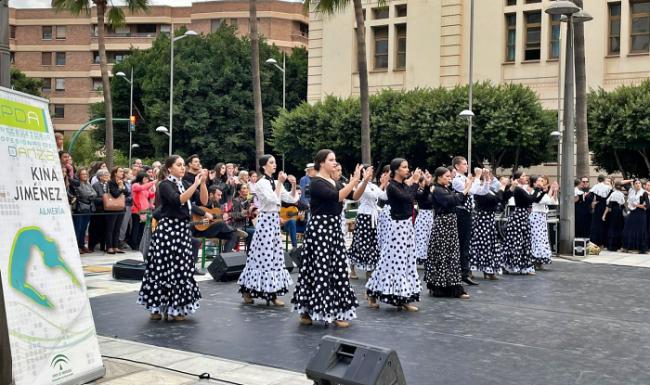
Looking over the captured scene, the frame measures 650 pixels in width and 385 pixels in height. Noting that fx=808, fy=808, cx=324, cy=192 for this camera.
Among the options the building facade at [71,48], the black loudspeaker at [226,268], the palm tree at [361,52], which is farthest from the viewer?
the building facade at [71,48]

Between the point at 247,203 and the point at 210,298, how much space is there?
485 centimetres

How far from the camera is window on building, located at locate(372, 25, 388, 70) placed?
42.3 metres

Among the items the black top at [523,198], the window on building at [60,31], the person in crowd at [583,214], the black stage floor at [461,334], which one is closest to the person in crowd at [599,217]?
the person in crowd at [583,214]

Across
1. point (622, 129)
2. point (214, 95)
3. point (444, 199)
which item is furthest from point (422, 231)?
point (214, 95)

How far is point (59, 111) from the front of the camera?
82500 mm

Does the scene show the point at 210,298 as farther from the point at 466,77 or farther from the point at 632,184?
the point at 466,77

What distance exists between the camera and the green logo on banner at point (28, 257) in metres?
5.49

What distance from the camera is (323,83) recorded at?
1726 inches

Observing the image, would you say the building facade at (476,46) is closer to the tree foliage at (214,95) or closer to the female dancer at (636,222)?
the tree foliage at (214,95)

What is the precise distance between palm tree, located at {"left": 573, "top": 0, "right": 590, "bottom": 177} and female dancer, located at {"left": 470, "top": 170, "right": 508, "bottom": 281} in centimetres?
1005

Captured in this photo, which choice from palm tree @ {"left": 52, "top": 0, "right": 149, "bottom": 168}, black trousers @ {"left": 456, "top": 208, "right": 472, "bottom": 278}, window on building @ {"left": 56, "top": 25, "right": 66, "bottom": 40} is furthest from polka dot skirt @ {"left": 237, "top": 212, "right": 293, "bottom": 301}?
window on building @ {"left": 56, "top": 25, "right": 66, "bottom": 40}

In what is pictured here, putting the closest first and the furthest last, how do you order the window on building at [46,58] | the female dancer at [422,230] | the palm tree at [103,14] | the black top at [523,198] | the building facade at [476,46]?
the black top at [523,198] < the female dancer at [422,230] < the palm tree at [103,14] < the building facade at [476,46] < the window on building at [46,58]

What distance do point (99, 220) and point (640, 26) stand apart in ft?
86.8

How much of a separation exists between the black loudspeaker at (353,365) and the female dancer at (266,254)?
16.8 ft
